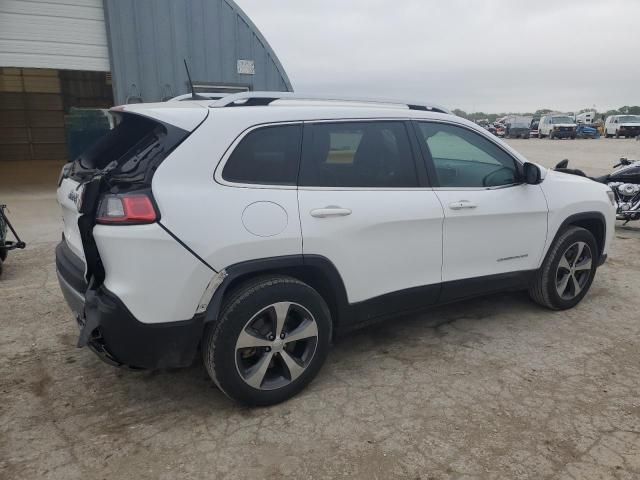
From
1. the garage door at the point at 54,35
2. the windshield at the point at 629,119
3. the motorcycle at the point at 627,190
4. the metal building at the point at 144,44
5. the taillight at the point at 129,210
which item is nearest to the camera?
the taillight at the point at 129,210

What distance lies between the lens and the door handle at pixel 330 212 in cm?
291

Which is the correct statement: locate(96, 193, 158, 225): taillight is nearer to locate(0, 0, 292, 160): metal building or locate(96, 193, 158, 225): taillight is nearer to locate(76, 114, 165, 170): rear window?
locate(76, 114, 165, 170): rear window

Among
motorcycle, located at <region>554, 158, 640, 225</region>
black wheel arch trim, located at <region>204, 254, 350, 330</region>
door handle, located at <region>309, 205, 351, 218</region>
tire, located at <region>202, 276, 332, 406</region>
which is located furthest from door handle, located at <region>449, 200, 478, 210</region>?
motorcycle, located at <region>554, 158, 640, 225</region>

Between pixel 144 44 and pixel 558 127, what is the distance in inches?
1400

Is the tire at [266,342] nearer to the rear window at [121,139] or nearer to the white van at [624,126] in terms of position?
the rear window at [121,139]

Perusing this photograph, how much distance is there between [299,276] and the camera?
10.00ft

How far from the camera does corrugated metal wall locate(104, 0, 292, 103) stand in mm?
9531

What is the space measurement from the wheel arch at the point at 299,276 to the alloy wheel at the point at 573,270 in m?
2.19

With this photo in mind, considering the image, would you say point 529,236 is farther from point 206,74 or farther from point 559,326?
point 206,74

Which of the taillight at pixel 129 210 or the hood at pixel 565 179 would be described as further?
the hood at pixel 565 179

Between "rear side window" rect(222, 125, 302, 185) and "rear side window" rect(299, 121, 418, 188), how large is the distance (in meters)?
0.07

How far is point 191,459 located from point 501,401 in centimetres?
179

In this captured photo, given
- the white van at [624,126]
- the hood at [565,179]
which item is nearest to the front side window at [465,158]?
the hood at [565,179]

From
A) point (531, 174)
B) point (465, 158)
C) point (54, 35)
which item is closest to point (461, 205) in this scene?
point (465, 158)
